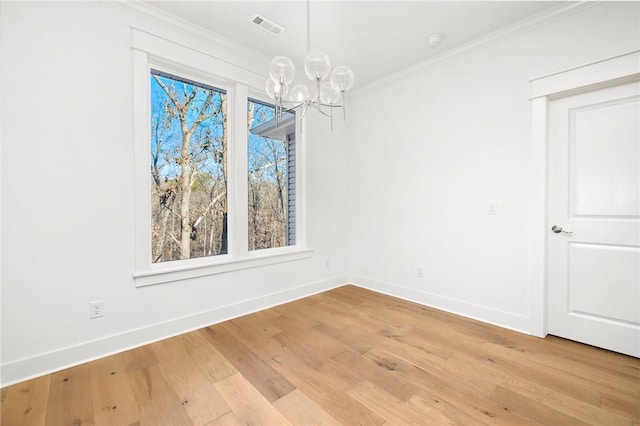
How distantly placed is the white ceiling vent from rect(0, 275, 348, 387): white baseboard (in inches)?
106

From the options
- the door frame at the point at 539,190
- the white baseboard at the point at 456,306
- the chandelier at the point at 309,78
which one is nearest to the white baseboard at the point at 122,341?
the white baseboard at the point at 456,306

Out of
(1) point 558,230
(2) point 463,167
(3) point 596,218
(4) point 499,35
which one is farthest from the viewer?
(2) point 463,167

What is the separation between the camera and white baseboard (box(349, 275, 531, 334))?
8.32ft

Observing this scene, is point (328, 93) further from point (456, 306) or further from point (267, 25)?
point (456, 306)

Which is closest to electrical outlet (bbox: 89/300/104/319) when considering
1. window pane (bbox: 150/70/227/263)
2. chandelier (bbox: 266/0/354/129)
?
window pane (bbox: 150/70/227/263)

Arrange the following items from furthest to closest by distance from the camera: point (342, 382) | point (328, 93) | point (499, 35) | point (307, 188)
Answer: point (307, 188) < point (499, 35) < point (328, 93) < point (342, 382)

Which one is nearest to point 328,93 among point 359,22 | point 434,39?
point 359,22

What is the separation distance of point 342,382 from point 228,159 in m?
2.30

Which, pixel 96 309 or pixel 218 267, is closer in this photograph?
pixel 96 309

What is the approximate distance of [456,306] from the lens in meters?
2.94

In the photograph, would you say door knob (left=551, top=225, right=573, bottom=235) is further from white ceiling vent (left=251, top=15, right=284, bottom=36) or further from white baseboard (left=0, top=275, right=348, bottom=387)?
white ceiling vent (left=251, top=15, right=284, bottom=36)

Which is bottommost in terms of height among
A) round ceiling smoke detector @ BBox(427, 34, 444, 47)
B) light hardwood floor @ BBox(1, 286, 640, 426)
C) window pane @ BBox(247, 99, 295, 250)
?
light hardwood floor @ BBox(1, 286, 640, 426)

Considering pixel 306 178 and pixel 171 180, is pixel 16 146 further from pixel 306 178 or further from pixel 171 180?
pixel 306 178

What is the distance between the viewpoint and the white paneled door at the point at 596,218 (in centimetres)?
209
